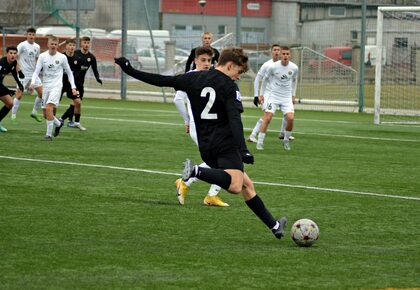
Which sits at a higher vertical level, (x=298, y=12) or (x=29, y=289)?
(x=298, y=12)

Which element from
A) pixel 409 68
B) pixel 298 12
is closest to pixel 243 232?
pixel 409 68

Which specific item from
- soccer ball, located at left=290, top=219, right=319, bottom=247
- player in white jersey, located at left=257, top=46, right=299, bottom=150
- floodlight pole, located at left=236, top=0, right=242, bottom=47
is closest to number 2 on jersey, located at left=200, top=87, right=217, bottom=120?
soccer ball, located at left=290, top=219, right=319, bottom=247

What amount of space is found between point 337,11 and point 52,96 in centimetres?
2064

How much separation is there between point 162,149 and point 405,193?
6.41 m

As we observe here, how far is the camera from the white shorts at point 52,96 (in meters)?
20.3

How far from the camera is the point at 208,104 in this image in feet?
30.8

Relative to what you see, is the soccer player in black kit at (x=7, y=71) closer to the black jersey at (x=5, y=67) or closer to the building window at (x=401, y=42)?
the black jersey at (x=5, y=67)

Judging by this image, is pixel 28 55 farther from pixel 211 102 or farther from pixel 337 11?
pixel 211 102

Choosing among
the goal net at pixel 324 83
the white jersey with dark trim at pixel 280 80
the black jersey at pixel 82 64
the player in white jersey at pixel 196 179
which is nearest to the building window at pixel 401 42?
the goal net at pixel 324 83

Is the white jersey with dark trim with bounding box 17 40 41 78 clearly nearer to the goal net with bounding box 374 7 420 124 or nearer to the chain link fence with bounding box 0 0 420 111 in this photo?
the chain link fence with bounding box 0 0 420 111

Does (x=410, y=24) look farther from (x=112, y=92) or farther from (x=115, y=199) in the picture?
(x=115, y=199)

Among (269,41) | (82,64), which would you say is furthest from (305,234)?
(269,41)

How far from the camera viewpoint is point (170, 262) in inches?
318

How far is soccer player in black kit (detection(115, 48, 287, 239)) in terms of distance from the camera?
30.1 feet
